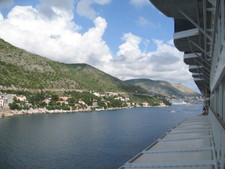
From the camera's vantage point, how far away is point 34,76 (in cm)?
13950

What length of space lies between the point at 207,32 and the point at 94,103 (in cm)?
12497

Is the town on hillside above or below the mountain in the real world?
below

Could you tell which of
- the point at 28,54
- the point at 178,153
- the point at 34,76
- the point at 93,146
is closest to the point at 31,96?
the point at 34,76

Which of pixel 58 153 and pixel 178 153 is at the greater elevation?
pixel 178 153

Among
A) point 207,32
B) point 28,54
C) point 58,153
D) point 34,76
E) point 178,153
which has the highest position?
point 28,54

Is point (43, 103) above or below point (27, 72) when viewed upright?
below

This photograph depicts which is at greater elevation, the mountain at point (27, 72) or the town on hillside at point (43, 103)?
the mountain at point (27, 72)

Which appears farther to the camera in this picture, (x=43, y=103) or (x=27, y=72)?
(x=27, y=72)

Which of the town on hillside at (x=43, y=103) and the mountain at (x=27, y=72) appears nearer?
the town on hillside at (x=43, y=103)

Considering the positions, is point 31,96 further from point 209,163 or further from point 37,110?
point 209,163

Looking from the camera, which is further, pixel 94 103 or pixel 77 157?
pixel 94 103

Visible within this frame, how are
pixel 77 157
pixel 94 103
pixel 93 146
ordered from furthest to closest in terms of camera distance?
pixel 94 103 < pixel 93 146 < pixel 77 157

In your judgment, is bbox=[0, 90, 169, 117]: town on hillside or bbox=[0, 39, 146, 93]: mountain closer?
bbox=[0, 90, 169, 117]: town on hillside

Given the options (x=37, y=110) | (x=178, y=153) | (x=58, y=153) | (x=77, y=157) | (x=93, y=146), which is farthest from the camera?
(x=37, y=110)
